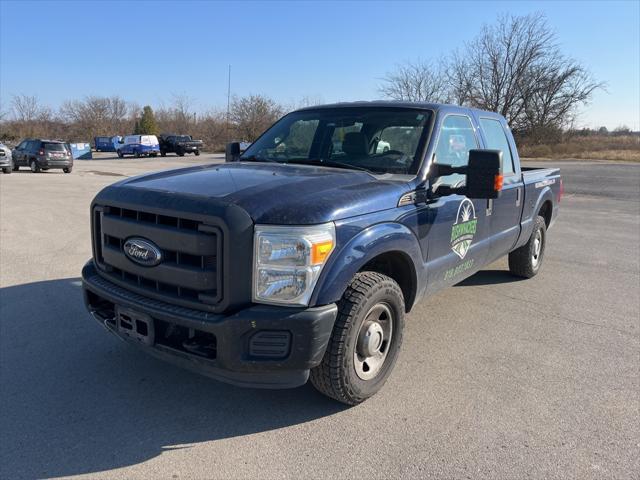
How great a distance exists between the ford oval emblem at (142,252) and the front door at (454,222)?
1849 millimetres

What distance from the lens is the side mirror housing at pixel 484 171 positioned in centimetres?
332

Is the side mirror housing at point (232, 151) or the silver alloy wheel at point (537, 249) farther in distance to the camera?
the silver alloy wheel at point (537, 249)

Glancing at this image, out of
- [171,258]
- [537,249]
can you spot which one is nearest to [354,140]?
[171,258]

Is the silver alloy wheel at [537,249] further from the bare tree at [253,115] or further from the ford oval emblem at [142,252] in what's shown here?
the bare tree at [253,115]

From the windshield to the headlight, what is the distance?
131 cm

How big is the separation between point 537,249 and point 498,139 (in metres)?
1.96

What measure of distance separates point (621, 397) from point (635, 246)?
6.32 m

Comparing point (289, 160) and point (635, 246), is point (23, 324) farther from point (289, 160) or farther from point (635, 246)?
point (635, 246)

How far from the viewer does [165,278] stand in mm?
2830

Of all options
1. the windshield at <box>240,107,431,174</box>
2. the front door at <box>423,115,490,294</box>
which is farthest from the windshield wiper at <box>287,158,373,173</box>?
the front door at <box>423,115,490,294</box>

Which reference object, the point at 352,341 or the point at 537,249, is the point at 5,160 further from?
the point at 352,341

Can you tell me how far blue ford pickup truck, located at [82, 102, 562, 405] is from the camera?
2.61 meters

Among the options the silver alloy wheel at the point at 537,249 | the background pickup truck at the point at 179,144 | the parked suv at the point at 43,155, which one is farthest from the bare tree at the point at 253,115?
the silver alloy wheel at the point at 537,249

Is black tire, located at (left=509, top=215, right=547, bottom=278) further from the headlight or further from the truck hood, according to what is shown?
the headlight
